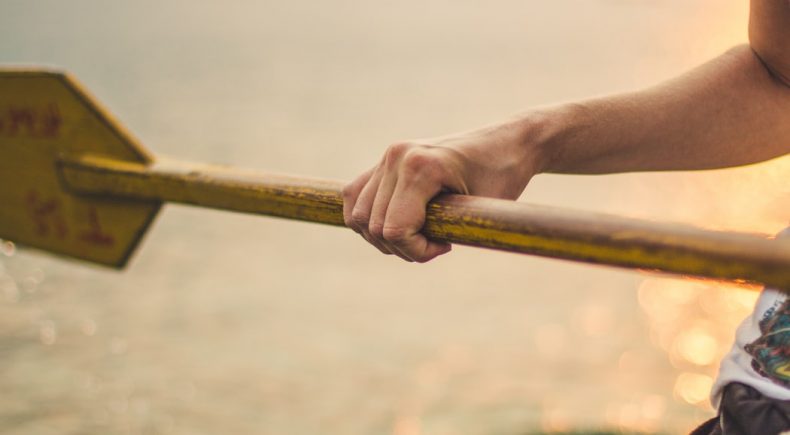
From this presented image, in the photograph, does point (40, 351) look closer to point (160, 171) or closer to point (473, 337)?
point (473, 337)

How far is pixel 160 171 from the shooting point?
191 centimetres

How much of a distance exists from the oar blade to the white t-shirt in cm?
149

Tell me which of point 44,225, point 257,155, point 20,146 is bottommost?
point 257,155

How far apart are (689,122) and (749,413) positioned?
23.2 inches

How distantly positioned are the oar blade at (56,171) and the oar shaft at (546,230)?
58cm

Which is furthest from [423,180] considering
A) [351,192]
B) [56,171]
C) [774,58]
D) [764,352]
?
[56,171]

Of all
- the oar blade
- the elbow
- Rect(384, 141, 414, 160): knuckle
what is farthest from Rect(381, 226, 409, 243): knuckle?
the oar blade

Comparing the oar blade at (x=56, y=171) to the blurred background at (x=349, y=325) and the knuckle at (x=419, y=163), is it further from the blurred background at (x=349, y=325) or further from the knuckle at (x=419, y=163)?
the knuckle at (x=419, y=163)

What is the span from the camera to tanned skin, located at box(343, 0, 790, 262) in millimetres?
1221

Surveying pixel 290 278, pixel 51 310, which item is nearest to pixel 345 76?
pixel 290 278

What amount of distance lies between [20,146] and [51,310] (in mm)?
6399

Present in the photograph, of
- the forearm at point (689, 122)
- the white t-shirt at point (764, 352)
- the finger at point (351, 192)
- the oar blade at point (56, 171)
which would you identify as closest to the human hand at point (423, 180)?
the finger at point (351, 192)

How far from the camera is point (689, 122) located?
1503 millimetres

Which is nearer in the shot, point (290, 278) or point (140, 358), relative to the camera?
point (140, 358)
